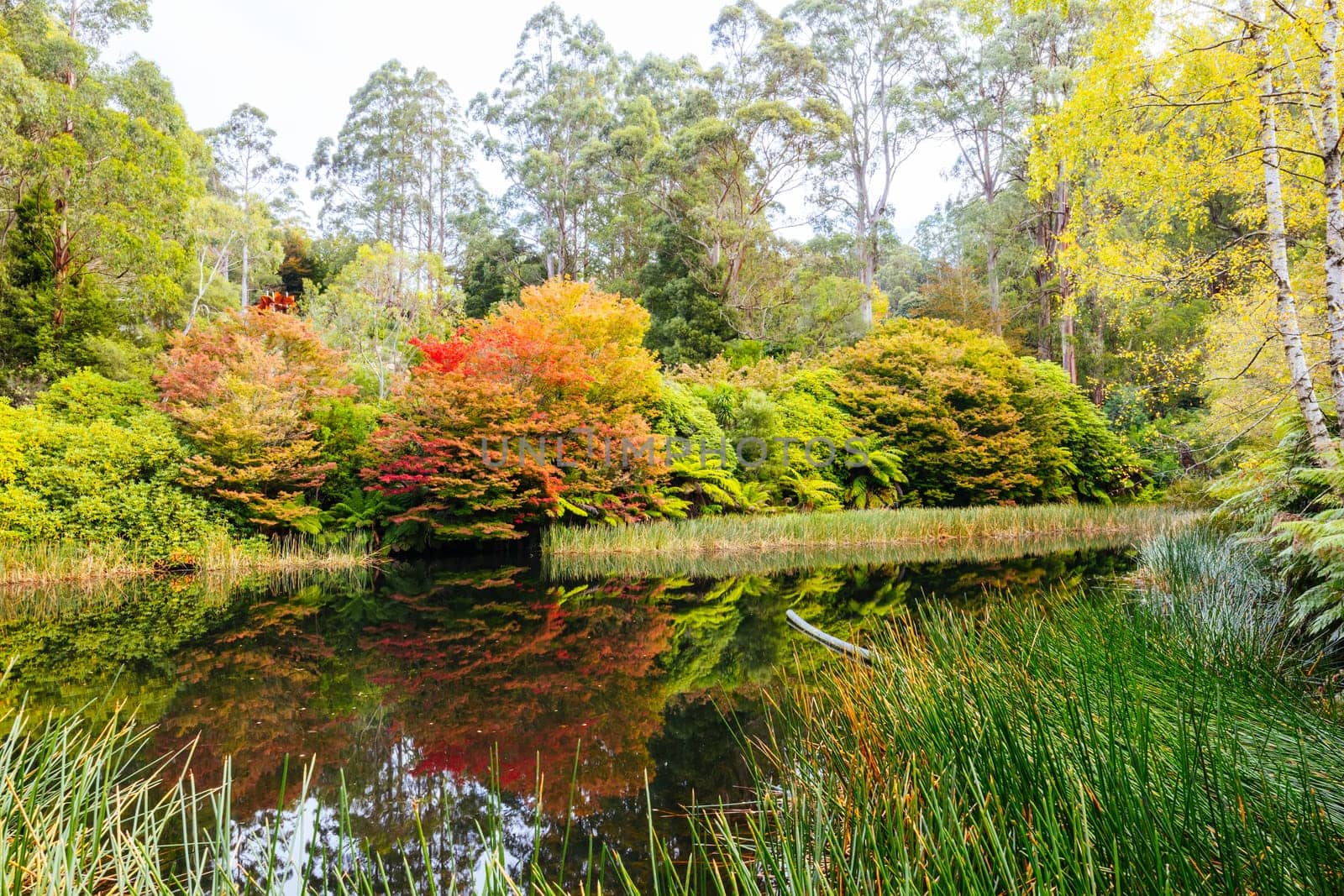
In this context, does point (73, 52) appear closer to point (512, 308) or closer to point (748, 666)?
point (512, 308)

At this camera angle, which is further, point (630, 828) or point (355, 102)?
point (355, 102)

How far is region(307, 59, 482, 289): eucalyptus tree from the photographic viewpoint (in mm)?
24781

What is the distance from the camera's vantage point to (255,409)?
9.18 meters

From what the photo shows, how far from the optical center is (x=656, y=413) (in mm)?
11586

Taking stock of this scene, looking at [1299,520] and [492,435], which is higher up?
[492,435]

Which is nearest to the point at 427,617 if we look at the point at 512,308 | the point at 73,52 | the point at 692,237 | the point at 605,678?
the point at 605,678

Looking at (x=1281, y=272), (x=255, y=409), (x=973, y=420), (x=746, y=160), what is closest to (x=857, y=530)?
(x=973, y=420)

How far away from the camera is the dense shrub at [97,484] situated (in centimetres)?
776

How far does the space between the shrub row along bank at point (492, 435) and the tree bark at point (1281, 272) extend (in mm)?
7327

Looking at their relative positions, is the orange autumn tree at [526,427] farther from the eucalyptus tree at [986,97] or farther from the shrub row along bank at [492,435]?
the eucalyptus tree at [986,97]

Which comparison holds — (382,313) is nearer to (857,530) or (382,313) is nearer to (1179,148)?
(857,530)

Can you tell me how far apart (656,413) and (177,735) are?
8.86m

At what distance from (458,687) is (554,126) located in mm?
22120

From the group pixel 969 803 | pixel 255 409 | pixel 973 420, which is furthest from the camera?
pixel 973 420
